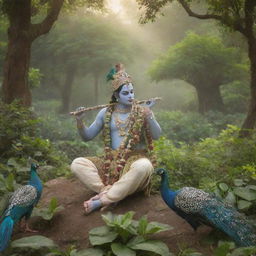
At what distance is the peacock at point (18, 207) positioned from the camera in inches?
150

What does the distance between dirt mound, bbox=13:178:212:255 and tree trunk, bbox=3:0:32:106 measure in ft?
13.6

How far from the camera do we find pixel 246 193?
4465 millimetres

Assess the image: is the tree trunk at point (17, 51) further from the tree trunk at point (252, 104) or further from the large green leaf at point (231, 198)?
the large green leaf at point (231, 198)

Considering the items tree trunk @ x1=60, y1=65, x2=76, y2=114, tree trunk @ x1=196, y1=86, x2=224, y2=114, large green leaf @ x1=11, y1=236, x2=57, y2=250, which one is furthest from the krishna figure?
tree trunk @ x1=60, y1=65, x2=76, y2=114

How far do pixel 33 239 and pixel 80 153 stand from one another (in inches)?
257

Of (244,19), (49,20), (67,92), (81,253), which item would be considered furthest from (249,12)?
(67,92)

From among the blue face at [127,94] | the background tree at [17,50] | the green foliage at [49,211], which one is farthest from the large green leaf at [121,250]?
the background tree at [17,50]

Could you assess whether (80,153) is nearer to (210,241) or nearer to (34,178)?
(34,178)

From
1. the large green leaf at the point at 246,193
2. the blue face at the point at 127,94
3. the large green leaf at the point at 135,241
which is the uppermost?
the blue face at the point at 127,94

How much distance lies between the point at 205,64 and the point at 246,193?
1570 cm

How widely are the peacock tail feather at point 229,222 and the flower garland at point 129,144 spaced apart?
4.45ft

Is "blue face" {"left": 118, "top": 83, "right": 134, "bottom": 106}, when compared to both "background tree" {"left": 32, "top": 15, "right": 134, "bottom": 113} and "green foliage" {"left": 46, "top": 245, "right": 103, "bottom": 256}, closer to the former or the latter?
"green foliage" {"left": 46, "top": 245, "right": 103, "bottom": 256}

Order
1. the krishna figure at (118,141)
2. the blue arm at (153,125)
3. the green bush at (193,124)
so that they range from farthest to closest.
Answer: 1. the green bush at (193,124)
2. the blue arm at (153,125)
3. the krishna figure at (118,141)

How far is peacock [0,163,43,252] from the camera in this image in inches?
150
